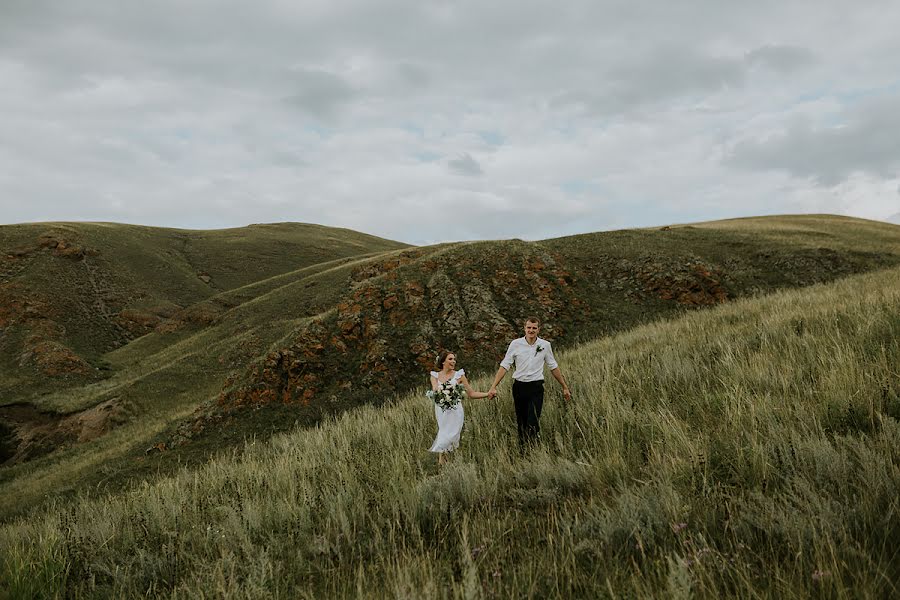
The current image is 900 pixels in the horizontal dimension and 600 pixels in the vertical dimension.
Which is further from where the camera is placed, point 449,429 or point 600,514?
point 449,429

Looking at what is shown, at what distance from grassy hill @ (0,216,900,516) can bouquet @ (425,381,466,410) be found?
1114 cm

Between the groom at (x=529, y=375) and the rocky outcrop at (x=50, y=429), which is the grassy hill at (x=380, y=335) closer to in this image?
the rocky outcrop at (x=50, y=429)

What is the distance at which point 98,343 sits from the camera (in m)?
39.8

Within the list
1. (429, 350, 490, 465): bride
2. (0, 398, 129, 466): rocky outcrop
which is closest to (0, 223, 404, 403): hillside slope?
(0, 398, 129, 466): rocky outcrop

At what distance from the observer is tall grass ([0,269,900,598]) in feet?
7.73

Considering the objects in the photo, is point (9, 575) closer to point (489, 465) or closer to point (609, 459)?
point (489, 465)

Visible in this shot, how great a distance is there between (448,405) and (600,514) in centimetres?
334

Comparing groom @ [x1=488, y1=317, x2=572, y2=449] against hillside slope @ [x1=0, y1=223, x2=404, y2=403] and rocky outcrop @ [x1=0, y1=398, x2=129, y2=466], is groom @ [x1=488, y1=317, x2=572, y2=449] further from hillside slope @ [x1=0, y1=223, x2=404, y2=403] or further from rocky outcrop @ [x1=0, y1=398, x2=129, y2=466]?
hillside slope @ [x1=0, y1=223, x2=404, y2=403]

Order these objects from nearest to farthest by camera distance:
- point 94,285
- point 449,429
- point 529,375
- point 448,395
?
point 449,429 → point 448,395 → point 529,375 → point 94,285

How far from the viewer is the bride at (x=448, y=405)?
19.9 ft

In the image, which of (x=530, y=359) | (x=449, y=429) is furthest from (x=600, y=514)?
(x=530, y=359)

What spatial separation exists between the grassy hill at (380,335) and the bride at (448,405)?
11059 mm

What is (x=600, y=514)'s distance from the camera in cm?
310

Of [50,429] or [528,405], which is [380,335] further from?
[50,429]
